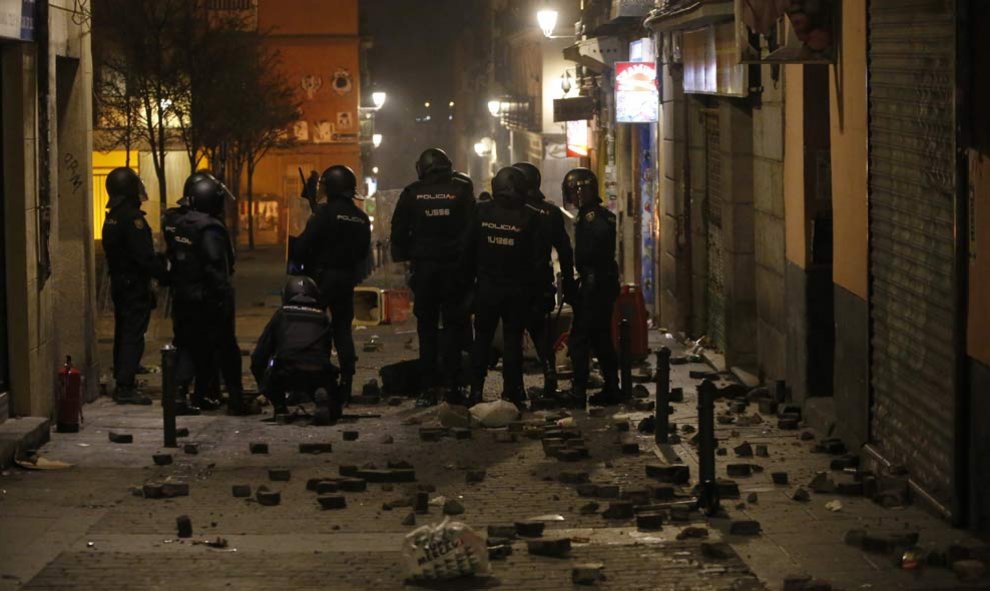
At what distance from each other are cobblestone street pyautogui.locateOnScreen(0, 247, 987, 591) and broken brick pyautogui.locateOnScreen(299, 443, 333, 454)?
0.27ft

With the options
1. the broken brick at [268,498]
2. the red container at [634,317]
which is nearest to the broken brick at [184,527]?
the broken brick at [268,498]

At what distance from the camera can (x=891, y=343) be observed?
412 inches

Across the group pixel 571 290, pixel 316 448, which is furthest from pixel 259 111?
pixel 316 448

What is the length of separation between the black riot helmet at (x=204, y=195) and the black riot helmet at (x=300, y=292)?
3.37 ft

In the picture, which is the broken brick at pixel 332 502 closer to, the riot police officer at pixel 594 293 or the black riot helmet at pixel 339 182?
the riot police officer at pixel 594 293

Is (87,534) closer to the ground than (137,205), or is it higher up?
closer to the ground

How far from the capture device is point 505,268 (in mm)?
13555

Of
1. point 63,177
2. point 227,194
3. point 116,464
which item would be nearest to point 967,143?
point 116,464

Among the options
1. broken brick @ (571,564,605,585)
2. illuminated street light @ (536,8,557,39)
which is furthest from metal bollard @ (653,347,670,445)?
Result: illuminated street light @ (536,8,557,39)

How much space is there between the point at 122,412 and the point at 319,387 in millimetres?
1934

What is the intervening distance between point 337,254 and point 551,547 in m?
6.12

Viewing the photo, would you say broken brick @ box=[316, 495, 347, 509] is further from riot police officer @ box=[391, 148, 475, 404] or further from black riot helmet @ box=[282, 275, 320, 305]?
riot police officer @ box=[391, 148, 475, 404]

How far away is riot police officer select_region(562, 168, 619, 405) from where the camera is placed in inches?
552

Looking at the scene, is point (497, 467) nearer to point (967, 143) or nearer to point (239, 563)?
point (239, 563)
